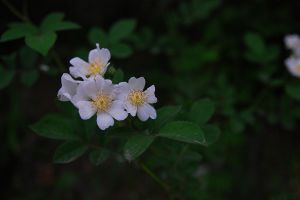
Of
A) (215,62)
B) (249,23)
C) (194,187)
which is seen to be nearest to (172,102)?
(215,62)

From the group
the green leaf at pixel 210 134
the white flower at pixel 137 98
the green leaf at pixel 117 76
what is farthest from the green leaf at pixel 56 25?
the green leaf at pixel 210 134

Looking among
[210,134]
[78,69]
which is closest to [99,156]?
[78,69]

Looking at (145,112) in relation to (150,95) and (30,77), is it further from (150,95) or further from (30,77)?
(30,77)

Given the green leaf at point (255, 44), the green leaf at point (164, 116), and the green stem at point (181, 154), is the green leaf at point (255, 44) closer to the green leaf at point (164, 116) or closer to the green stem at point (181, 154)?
the green stem at point (181, 154)

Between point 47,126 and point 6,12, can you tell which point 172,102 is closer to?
point 6,12

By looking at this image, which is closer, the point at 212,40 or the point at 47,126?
the point at 47,126

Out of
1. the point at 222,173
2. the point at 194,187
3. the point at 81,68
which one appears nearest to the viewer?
the point at 81,68
